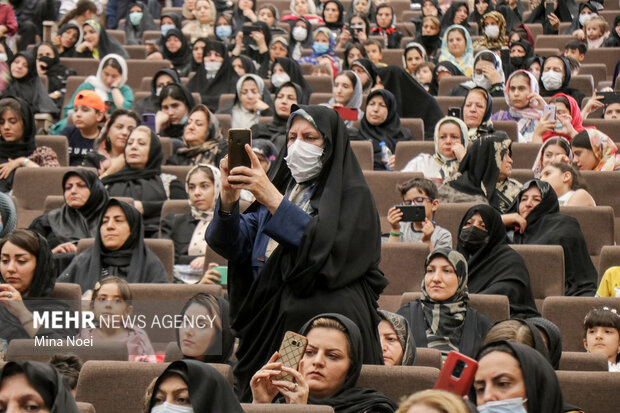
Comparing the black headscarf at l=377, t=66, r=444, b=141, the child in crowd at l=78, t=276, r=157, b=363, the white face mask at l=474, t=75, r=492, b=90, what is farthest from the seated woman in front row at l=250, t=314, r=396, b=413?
the white face mask at l=474, t=75, r=492, b=90

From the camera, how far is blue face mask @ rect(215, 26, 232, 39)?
11.5 meters

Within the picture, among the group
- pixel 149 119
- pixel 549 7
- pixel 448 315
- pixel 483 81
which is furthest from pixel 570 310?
pixel 549 7

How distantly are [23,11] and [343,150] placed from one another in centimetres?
937

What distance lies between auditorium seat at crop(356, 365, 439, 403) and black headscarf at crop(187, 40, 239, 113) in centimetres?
624

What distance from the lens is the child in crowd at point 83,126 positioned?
25.9 ft

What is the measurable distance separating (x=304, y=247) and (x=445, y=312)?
5.22 feet

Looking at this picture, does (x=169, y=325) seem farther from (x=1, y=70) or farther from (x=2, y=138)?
(x=1, y=70)

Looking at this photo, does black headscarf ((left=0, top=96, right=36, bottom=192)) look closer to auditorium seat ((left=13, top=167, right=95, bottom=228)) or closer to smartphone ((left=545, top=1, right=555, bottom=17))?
auditorium seat ((left=13, top=167, right=95, bottom=228))

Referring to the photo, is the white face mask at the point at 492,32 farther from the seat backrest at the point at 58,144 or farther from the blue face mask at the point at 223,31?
the seat backrest at the point at 58,144

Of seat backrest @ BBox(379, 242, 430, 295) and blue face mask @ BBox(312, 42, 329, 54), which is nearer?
seat backrest @ BBox(379, 242, 430, 295)

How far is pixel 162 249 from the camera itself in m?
5.80

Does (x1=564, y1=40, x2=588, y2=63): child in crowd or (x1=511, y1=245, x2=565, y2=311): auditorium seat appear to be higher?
(x1=564, y1=40, x2=588, y2=63): child in crowd

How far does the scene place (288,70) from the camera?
9.58 meters

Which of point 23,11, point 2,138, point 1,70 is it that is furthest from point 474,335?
point 23,11
